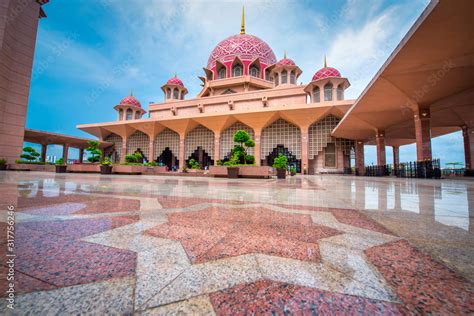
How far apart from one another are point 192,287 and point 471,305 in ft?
3.23

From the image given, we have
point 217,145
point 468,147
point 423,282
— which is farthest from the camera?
point 217,145

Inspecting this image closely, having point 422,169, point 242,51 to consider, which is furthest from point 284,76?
point 422,169

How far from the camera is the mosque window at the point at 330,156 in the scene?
20812mm

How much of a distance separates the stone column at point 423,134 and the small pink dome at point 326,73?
410 inches

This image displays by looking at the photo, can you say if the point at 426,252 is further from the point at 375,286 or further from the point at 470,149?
the point at 470,149

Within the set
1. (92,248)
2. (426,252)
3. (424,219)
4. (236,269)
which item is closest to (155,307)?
(236,269)

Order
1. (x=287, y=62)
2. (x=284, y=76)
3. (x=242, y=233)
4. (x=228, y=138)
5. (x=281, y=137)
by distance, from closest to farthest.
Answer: (x=242, y=233) → (x=281, y=137) → (x=228, y=138) → (x=287, y=62) → (x=284, y=76)

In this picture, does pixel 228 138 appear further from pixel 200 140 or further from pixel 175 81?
pixel 175 81

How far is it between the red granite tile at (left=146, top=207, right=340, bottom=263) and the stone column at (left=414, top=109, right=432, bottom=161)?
1445 cm

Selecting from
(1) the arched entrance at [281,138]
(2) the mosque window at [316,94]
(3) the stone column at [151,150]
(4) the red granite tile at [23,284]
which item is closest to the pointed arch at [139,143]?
(3) the stone column at [151,150]

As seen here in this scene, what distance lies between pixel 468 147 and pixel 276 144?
15.6 m

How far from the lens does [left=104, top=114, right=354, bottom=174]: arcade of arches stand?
20.6 m

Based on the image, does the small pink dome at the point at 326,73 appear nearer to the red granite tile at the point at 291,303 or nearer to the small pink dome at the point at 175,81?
the small pink dome at the point at 175,81

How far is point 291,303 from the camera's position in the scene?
2.23ft
